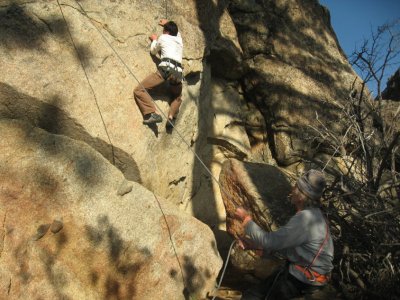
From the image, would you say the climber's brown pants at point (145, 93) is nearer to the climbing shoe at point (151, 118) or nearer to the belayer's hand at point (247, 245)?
the climbing shoe at point (151, 118)

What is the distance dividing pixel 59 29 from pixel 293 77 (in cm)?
562

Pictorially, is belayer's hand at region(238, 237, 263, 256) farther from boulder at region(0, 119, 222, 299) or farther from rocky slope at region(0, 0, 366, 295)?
boulder at region(0, 119, 222, 299)

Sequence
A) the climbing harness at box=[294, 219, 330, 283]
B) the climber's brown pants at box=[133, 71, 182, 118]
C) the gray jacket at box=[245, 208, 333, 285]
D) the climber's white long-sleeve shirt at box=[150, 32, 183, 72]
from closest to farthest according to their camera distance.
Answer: the gray jacket at box=[245, 208, 333, 285]
the climbing harness at box=[294, 219, 330, 283]
the climber's brown pants at box=[133, 71, 182, 118]
the climber's white long-sleeve shirt at box=[150, 32, 183, 72]

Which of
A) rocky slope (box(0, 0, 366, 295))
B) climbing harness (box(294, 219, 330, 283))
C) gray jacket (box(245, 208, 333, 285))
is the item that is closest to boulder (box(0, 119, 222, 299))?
rocky slope (box(0, 0, 366, 295))

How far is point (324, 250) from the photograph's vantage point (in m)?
3.46

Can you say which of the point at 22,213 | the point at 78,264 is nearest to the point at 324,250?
the point at 78,264

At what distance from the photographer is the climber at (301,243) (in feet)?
10.9

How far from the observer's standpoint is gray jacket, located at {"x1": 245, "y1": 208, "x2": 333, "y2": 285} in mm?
3303

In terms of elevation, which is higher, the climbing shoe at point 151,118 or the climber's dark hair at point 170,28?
the climber's dark hair at point 170,28

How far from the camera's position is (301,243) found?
11.1 ft

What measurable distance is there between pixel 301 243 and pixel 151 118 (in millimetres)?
2831

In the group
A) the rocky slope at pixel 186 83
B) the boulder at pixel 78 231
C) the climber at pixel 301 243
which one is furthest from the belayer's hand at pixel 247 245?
the boulder at pixel 78 231

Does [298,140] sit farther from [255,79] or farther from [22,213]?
[22,213]

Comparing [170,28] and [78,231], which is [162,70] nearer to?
[170,28]
